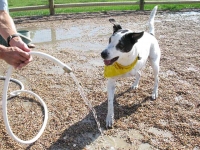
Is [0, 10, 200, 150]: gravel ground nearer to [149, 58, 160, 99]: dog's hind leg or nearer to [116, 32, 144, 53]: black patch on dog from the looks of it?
[149, 58, 160, 99]: dog's hind leg

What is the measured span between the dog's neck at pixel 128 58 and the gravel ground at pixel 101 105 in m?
0.78

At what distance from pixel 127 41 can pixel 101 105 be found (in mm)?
1184

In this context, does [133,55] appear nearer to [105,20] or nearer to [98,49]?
[98,49]

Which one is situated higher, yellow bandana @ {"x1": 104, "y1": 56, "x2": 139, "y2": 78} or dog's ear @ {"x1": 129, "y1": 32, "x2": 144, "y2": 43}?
dog's ear @ {"x1": 129, "y1": 32, "x2": 144, "y2": 43}

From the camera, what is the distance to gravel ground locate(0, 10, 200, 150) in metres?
3.44

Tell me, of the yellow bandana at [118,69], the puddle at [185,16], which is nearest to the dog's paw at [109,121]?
the yellow bandana at [118,69]

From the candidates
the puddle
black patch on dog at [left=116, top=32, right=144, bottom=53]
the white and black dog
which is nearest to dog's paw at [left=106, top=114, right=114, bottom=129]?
the white and black dog

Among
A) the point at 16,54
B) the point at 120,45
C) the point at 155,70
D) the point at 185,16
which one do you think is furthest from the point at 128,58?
the point at 185,16

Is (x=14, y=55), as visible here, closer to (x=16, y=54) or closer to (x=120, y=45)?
(x=16, y=54)

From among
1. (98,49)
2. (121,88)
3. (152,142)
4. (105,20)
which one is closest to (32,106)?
(121,88)

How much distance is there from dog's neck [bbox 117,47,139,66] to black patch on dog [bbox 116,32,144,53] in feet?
0.28

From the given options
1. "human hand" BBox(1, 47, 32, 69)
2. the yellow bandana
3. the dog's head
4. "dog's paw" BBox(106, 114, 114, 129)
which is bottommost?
"dog's paw" BBox(106, 114, 114, 129)

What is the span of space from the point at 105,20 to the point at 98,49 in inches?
137

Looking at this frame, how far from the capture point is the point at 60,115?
398 centimetres
